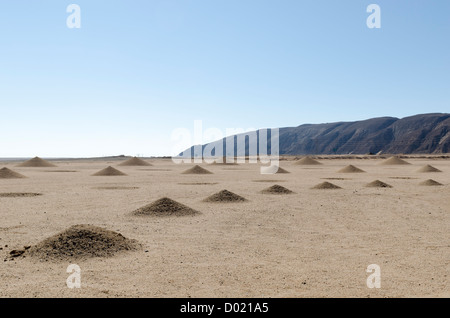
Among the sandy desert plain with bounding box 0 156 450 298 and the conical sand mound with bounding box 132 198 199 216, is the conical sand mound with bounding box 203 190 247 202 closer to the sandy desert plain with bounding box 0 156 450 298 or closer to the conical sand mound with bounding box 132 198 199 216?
the sandy desert plain with bounding box 0 156 450 298

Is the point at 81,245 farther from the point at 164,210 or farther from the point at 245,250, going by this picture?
the point at 164,210

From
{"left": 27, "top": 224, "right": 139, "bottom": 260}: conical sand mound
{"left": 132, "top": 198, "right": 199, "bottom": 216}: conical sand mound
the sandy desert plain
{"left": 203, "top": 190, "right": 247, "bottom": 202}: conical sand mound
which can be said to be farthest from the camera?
{"left": 203, "top": 190, "right": 247, "bottom": 202}: conical sand mound

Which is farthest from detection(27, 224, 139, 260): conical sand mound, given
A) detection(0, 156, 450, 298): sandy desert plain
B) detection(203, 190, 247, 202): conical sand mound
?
detection(203, 190, 247, 202): conical sand mound

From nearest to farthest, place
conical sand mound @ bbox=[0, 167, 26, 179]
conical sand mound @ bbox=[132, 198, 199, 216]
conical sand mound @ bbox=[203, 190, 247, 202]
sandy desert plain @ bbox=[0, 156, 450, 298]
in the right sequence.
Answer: sandy desert plain @ bbox=[0, 156, 450, 298] < conical sand mound @ bbox=[132, 198, 199, 216] < conical sand mound @ bbox=[203, 190, 247, 202] < conical sand mound @ bbox=[0, 167, 26, 179]

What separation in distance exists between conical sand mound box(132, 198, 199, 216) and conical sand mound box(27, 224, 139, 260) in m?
5.33

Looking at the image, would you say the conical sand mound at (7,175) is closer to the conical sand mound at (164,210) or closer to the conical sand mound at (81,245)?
the conical sand mound at (164,210)

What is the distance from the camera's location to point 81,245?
9820mm

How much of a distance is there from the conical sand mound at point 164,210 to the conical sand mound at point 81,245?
5335 mm

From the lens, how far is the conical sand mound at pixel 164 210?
16.0 meters

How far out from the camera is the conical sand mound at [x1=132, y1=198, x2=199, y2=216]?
52.5 feet

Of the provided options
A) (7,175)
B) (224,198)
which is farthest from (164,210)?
(7,175)

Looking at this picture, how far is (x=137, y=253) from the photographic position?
392 inches
